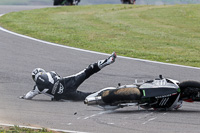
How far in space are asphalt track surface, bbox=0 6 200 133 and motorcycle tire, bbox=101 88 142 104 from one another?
0.28 meters

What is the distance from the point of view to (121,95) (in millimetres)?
7539

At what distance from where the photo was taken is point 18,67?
39.7 feet

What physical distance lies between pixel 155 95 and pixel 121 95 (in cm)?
62

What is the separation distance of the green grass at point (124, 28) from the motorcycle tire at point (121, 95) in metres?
5.74

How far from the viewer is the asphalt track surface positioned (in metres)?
7.00

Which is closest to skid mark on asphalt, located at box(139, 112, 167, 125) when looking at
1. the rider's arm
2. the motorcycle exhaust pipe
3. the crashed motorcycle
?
the crashed motorcycle

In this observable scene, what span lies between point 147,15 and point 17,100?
17.9m

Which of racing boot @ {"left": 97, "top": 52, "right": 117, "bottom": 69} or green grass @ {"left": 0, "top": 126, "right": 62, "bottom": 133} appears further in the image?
racing boot @ {"left": 97, "top": 52, "right": 117, "bottom": 69}

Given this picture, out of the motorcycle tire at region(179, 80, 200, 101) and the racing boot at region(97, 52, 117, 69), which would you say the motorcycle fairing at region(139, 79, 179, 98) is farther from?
the racing boot at region(97, 52, 117, 69)

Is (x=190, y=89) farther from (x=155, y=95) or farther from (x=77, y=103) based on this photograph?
(x=77, y=103)

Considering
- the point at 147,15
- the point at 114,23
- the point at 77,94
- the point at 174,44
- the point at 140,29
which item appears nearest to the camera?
the point at 77,94

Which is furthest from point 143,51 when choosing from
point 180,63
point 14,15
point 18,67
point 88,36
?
point 14,15

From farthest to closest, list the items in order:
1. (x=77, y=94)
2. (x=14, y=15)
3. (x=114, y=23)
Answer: (x=14, y=15)
(x=114, y=23)
(x=77, y=94)

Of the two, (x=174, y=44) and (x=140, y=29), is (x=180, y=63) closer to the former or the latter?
(x=174, y=44)
